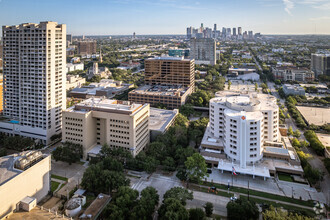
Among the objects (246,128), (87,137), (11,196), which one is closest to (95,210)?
(11,196)

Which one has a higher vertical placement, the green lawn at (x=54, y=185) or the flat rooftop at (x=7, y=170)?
the flat rooftop at (x=7, y=170)

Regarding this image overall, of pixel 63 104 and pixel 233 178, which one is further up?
pixel 63 104

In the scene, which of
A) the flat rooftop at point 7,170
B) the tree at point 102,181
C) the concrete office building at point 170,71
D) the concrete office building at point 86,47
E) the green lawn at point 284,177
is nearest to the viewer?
the flat rooftop at point 7,170

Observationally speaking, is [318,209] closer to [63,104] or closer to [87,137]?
[87,137]

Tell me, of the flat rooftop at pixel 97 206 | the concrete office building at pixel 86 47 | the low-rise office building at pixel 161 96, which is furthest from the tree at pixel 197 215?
the concrete office building at pixel 86 47

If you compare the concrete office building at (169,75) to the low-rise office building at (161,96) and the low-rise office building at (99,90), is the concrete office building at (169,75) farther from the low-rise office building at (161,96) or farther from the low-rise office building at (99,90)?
the low-rise office building at (99,90)

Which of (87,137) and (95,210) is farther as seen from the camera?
(87,137)
